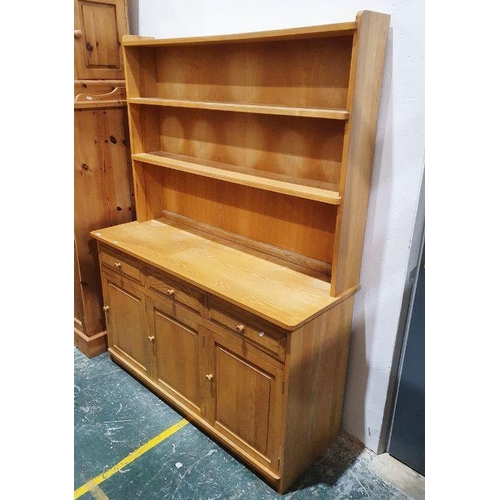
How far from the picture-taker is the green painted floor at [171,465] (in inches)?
79.0

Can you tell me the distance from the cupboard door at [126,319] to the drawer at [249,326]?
61cm

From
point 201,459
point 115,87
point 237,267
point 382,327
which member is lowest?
point 201,459

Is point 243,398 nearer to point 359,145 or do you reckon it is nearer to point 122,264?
point 122,264

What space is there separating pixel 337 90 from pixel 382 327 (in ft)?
3.62

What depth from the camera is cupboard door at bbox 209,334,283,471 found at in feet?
6.25

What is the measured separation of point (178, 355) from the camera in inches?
92.6

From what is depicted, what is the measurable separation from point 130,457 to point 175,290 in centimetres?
86

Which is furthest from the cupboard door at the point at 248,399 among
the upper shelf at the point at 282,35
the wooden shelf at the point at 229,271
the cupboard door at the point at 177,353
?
the upper shelf at the point at 282,35

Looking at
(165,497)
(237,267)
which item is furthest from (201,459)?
(237,267)

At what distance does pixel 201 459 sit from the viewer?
85.9 inches

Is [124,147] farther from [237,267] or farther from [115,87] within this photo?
[237,267]

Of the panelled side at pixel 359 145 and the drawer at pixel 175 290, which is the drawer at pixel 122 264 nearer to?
the drawer at pixel 175 290

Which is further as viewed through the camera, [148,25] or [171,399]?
[148,25]

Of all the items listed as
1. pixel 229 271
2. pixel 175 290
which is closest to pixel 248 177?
pixel 229 271
